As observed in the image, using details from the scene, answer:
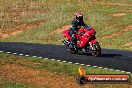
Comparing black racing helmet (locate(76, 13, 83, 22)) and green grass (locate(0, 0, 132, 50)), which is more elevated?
black racing helmet (locate(76, 13, 83, 22))

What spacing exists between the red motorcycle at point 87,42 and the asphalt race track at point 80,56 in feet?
1.17

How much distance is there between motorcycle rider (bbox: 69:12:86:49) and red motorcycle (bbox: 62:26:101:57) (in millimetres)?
193

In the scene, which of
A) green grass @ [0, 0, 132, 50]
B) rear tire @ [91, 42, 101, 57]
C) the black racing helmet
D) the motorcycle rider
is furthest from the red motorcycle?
green grass @ [0, 0, 132, 50]

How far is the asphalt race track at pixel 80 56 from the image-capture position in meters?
21.2

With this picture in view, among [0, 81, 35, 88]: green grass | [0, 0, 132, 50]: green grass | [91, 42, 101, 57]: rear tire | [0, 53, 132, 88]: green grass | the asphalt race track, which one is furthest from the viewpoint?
[0, 0, 132, 50]: green grass

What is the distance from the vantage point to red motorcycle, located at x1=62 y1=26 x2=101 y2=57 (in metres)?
23.3

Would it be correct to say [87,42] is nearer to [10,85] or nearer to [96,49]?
[96,49]

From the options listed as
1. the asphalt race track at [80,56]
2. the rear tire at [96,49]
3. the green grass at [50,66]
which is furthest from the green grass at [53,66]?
the rear tire at [96,49]

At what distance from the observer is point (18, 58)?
22391mm

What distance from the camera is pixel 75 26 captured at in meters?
24.1

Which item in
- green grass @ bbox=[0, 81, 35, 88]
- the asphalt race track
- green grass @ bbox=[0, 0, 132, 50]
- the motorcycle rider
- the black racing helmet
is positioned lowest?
green grass @ bbox=[0, 0, 132, 50]

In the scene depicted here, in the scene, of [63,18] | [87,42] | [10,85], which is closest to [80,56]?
[87,42]

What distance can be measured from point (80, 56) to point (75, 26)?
188cm

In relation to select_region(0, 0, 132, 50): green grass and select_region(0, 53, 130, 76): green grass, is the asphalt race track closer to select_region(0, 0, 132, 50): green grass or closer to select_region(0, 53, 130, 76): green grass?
select_region(0, 53, 130, 76): green grass
